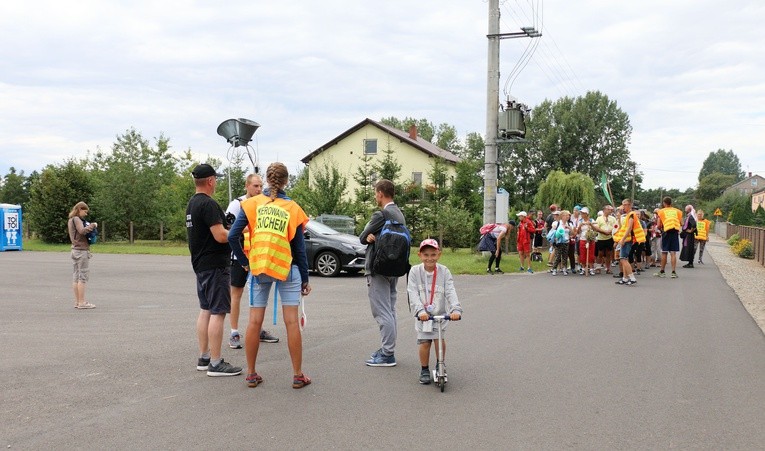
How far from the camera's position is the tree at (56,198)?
37469mm

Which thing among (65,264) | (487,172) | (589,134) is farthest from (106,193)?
(589,134)

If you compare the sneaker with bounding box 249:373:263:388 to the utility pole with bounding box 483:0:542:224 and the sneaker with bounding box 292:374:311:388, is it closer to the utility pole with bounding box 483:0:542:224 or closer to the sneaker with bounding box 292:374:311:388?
the sneaker with bounding box 292:374:311:388

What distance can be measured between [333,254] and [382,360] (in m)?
9.62

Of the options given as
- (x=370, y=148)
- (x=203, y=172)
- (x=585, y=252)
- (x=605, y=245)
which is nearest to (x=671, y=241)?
(x=605, y=245)

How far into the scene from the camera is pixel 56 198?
37.8 m

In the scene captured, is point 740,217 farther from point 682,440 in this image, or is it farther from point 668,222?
point 682,440

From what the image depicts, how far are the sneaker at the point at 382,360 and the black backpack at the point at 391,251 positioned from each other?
815 millimetres

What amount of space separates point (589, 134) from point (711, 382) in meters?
61.5

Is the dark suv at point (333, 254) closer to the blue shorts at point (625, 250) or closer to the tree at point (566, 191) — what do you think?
the blue shorts at point (625, 250)

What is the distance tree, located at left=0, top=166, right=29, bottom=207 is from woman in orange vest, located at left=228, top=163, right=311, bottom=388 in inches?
2206

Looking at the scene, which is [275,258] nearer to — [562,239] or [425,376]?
[425,376]

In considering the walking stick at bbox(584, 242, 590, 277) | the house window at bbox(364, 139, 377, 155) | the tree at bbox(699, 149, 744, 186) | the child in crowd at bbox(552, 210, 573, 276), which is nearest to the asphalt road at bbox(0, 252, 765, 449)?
the walking stick at bbox(584, 242, 590, 277)

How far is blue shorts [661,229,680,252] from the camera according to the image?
50.7 feet

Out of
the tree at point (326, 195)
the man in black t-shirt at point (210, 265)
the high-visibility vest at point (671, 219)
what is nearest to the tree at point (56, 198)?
the tree at point (326, 195)
